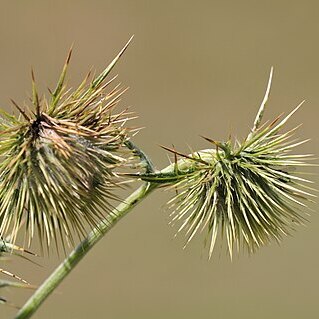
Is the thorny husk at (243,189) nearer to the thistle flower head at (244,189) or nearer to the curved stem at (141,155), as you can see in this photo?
the thistle flower head at (244,189)

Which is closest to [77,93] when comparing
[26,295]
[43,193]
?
[43,193]

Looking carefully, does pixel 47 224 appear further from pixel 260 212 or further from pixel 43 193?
pixel 260 212

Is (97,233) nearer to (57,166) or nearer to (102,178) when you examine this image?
(102,178)

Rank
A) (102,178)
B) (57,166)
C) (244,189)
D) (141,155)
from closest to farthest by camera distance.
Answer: (57,166)
(102,178)
(141,155)
(244,189)

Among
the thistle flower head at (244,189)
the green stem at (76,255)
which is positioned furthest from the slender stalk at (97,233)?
the thistle flower head at (244,189)

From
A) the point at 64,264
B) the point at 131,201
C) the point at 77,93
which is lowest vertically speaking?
the point at 64,264

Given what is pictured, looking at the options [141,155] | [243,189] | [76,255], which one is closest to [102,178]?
[141,155]
